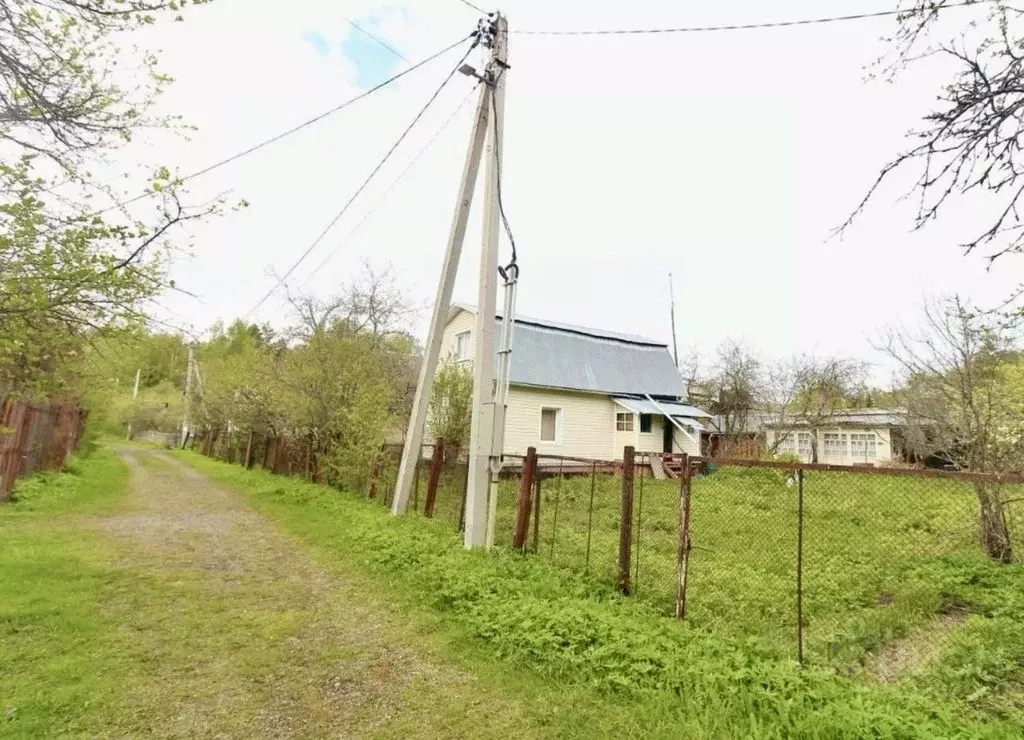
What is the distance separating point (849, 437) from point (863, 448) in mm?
757

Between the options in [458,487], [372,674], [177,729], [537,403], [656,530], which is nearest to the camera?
[177,729]

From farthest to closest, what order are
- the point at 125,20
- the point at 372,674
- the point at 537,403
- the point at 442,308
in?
the point at 537,403, the point at 442,308, the point at 125,20, the point at 372,674

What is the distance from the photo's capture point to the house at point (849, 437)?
2473cm

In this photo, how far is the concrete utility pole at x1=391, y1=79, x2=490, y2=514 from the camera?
880cm

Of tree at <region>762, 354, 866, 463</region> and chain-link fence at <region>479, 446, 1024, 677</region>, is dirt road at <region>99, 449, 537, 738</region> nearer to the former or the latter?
chain-link fence at <region>479, 446, 1024, 677</region>

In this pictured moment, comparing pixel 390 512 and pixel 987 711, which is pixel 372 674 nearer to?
pixel 987 711

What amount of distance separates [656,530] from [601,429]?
1088 cm

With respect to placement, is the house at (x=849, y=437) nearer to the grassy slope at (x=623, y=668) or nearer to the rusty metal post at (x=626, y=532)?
the rusty metal post at (x=626, y=532)

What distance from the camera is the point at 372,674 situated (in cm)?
402

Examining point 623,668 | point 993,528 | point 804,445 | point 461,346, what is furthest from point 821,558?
point 804,445

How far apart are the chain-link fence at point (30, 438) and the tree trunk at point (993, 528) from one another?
14.2 m

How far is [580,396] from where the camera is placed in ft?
68.4

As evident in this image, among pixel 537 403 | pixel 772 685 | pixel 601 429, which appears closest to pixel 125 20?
pixel 772 685

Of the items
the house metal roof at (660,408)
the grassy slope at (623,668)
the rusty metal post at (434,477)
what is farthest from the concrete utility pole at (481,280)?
the house metal roof at (660,408)
